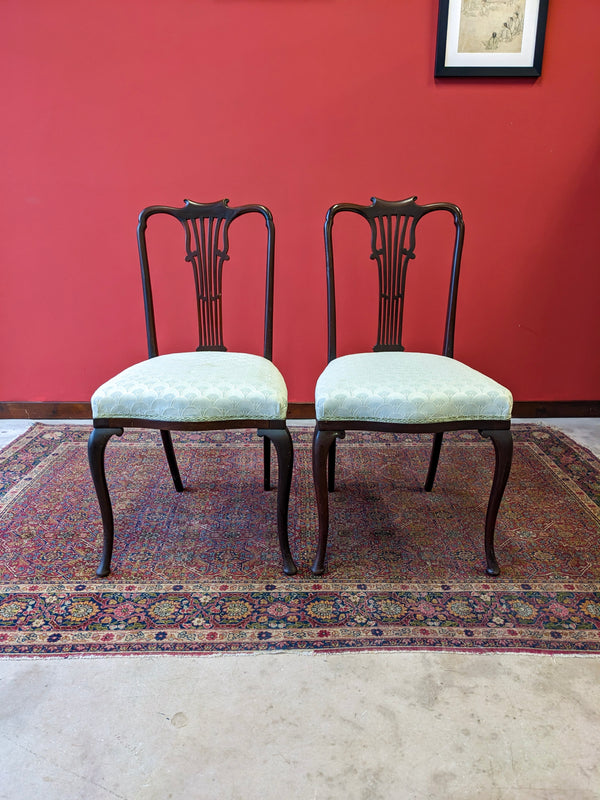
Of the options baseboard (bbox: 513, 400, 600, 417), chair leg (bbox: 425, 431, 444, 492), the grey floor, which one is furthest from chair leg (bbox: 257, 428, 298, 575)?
baseboard (bbox: 513, 400, 600, 417)

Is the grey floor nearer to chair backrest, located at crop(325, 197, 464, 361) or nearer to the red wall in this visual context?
chair backrest, located at crop(325, 197, 464, 361)

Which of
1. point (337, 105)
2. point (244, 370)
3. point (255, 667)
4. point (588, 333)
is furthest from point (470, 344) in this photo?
point (255, 667)

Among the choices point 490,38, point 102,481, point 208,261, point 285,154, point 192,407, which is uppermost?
point 490,38

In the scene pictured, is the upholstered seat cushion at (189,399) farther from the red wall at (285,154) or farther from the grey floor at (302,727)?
the red wall at (285,154)

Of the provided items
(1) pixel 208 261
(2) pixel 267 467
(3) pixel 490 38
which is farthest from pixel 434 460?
(3) pixel 490 38

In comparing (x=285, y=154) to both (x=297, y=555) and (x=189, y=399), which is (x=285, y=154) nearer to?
(x=189, y=399)

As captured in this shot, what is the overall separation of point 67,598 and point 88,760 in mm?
513

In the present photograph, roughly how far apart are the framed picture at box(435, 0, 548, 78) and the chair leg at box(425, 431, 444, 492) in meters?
1.56

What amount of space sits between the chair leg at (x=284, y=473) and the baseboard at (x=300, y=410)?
1228 millimetres

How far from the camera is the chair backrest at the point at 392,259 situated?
71.2 inches

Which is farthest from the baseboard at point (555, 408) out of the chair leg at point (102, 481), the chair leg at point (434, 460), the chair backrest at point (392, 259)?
the chair leg at point (102, 481)

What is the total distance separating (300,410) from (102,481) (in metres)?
1.35

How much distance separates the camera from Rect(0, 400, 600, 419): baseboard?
8.98 feet

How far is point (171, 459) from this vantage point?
6.48 ft
